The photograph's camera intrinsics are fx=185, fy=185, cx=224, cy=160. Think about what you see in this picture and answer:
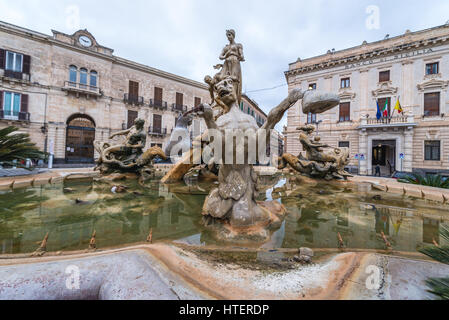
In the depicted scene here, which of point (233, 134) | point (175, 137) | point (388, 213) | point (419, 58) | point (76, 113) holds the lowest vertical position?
point (388, 213)

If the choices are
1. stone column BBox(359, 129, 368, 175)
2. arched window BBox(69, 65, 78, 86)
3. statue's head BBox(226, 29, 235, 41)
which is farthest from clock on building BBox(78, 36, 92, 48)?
stone column BBox(359, 129, 368, 175)

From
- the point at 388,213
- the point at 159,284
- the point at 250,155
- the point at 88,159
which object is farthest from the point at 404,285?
the point at 88,159

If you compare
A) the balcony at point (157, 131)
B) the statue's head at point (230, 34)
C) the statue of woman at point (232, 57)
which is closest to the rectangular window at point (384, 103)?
the statue of woman at point (232, 57)

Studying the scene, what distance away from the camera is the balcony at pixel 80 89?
18.8 meters

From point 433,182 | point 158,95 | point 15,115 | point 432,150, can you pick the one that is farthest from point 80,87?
point 432,150

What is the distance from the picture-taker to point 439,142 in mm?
16281

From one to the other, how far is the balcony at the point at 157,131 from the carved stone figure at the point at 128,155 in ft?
60.3

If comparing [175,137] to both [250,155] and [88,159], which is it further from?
[88,159]

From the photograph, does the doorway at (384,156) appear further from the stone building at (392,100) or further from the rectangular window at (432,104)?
the rectangular window at (432,104)

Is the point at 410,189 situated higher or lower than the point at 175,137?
lower

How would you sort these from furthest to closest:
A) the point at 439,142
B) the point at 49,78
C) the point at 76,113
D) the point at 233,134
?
the point at 76,113, the point at 49,78, the point at 439,142, the point at 233,134

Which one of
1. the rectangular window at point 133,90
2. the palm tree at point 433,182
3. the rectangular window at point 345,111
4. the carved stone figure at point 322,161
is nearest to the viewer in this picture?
the palm tree at point 433,182

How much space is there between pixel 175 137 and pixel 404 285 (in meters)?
10.8

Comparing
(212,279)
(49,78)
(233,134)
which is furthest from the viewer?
(49,78)
